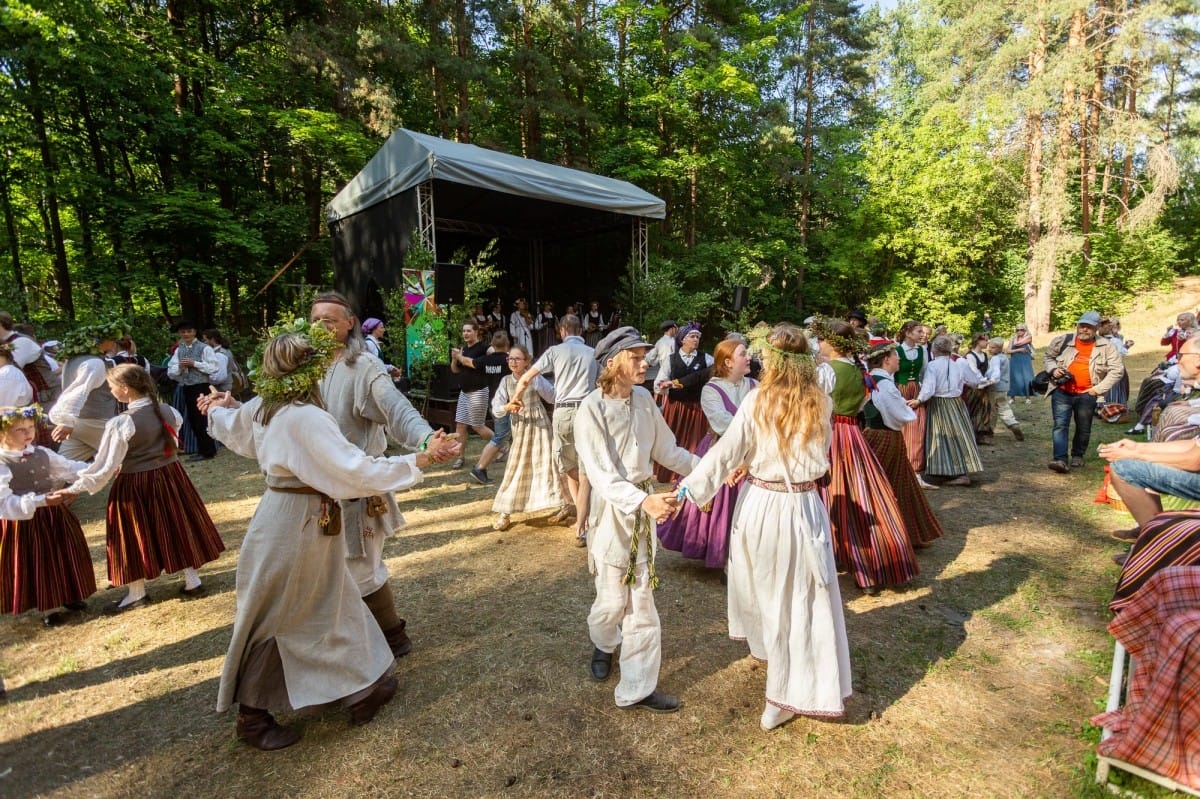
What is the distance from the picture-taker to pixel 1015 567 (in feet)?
14.2

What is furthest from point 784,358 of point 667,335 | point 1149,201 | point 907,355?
point 1149,201

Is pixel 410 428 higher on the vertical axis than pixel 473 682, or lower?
higher

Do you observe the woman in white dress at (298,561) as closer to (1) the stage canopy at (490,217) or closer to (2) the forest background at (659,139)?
(1) the stage canopy at (490,217)

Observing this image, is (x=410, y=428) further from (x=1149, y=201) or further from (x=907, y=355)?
(x=1149, y=201)

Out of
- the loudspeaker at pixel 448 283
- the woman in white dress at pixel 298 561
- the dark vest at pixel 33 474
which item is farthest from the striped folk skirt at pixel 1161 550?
the loudspeaker at pixel 448 283

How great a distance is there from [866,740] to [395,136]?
11.2 meters

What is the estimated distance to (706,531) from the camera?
4.20 metres

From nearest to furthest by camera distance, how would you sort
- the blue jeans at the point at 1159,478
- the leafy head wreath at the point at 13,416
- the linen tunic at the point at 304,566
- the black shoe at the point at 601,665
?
the linen tunic at the point at 304,566 → the blue jeans at the point at 1159,478 → the black shoe at the point at 601,665 → the leafy head wreath at the point at 13,416

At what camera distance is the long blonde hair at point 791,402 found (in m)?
2.54

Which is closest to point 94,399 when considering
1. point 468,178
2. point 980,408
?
point 468,178

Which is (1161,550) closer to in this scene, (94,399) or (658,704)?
(658,704)

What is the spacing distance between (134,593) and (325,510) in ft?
8.21

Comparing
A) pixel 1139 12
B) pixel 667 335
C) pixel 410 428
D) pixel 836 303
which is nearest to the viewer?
pixel 410 428

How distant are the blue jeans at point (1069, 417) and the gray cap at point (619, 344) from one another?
592 cm
